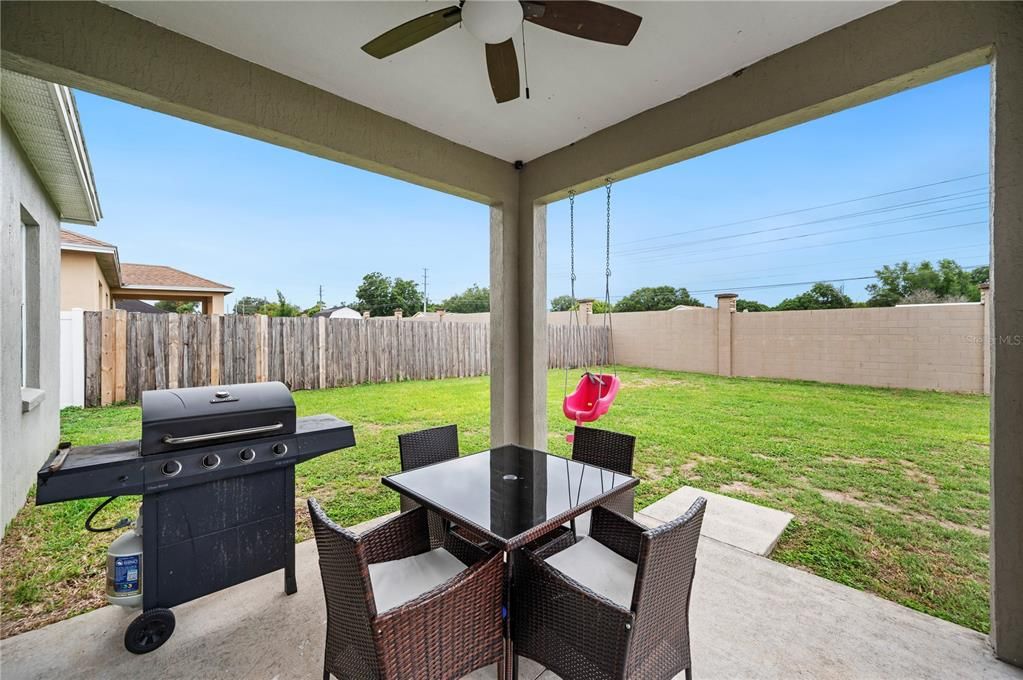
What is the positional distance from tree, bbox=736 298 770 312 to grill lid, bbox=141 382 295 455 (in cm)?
815

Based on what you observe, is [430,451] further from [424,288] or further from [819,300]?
[424,288]

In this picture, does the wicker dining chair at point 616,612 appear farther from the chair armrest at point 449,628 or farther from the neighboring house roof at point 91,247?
the neighboring house roof at point 91,247

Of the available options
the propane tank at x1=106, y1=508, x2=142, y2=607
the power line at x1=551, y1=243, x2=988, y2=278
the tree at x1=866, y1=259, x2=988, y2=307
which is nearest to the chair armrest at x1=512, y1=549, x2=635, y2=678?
the propane tank at x1=106, y1=508, x2=142, y2=607

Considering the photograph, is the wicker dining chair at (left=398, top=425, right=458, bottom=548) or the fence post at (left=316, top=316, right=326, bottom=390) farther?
the fence post at (left=316, top=316, right=326, bottom=390)

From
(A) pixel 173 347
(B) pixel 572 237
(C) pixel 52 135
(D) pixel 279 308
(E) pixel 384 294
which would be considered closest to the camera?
(C) pixel 52 135

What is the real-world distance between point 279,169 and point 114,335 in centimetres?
875

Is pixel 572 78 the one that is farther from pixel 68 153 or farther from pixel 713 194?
pixel 713 194

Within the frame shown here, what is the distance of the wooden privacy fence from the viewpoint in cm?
445

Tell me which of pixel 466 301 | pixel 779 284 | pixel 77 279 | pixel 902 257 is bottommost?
pixel 77 279

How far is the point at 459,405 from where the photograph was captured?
6.43 m

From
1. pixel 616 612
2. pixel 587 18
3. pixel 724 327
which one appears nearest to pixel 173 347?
pixel 587 18

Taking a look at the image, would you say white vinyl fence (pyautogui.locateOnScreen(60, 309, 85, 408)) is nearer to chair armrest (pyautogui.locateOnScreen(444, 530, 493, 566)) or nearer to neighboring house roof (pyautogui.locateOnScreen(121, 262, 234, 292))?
neighboring house roof (pyautogui.locateOnScreen(121, 262, 234, 292))

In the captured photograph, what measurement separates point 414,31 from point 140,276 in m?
11.0

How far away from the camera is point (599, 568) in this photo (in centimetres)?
163
